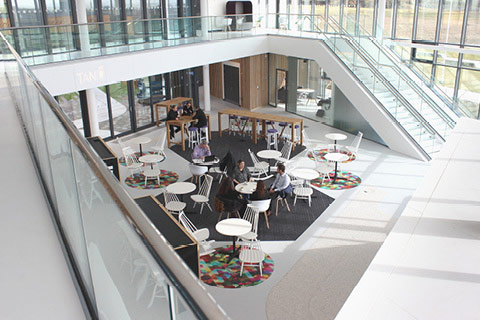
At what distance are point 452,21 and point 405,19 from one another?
6.28 ft

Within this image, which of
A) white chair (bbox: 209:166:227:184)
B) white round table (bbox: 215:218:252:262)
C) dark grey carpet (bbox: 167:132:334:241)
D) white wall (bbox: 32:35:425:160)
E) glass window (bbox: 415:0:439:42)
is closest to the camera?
white round table (bbox: 215:218:252:262)

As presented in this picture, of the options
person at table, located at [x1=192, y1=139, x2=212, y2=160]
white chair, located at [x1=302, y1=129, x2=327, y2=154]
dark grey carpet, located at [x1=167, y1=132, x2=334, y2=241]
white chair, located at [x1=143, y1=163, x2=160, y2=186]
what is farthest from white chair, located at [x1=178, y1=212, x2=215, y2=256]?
white chair, located at [x1=302, y1=129, x2=327, y2=154]

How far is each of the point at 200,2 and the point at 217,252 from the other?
12753mm

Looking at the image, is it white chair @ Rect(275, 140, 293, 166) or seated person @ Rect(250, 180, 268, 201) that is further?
white chair @ Rect(275, 140, 293, 166)

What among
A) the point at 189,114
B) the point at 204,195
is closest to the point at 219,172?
the point at 204,195

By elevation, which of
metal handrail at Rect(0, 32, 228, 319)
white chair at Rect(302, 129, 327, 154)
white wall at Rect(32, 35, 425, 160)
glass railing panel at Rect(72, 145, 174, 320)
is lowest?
white chair at Rect(302, 129, 327, 154)

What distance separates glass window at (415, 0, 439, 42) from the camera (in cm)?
1608

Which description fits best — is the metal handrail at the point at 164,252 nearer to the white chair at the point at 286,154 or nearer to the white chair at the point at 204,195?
the white chair at the point at 204,195

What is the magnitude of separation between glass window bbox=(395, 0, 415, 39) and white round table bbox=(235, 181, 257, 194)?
34.5 ft

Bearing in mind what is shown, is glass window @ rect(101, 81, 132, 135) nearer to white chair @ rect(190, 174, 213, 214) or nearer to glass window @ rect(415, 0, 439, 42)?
white chair @ rect(190, 174, 213, 214)

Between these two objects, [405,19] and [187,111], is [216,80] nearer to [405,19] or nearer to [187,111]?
[187,111]

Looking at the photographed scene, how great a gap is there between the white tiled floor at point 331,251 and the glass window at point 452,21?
5392 millimetres

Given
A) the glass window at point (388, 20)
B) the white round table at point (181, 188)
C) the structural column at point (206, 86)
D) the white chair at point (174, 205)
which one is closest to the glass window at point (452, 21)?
the glass window at point (388, 20)

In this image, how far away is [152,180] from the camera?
1223 cm
